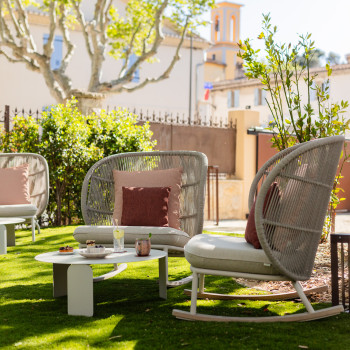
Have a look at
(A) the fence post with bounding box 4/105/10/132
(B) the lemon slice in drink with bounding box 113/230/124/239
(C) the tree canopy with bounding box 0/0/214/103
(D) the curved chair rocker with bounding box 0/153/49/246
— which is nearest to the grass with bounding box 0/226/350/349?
(B) the lemon slice in drink with bounding box 113/230/124/239

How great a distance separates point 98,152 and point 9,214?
2106 mm

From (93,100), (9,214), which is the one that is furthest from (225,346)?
(93,100)

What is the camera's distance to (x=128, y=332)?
3449 millimetres

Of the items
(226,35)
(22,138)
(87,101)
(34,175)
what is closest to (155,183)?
(34,175)

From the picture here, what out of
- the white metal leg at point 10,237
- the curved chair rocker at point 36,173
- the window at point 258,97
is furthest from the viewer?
the window at point 258,97

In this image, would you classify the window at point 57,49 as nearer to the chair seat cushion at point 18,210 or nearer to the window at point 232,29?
the chair seat cushion at point 18,210

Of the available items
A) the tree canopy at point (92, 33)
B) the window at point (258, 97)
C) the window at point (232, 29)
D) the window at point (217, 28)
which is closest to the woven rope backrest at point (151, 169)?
the tree canopy at point (92, 33)

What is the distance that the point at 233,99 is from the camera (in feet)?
Result: 105

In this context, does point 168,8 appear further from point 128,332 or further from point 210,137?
point 128,332

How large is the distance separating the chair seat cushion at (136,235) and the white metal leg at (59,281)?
0.36 m

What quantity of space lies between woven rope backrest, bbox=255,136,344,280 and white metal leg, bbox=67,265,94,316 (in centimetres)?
116

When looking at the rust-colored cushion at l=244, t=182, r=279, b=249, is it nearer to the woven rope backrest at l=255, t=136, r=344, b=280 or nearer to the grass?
the woven rope backrest at l=255, t=136, r=344, b=280

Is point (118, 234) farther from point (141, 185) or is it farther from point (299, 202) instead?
point (299, 202)

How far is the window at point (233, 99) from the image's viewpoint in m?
31.7
